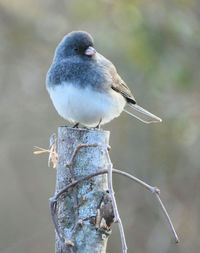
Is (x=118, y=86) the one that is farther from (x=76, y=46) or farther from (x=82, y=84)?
(x=82, y=84)

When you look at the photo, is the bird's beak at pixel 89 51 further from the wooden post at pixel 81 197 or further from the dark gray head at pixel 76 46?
the wooden post at pixel 81 197

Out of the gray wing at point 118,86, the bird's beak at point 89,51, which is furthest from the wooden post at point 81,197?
the gray wing at point 118,86

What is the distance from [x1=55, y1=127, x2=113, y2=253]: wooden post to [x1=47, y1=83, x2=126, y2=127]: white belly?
3.64ft

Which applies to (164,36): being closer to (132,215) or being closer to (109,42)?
(109,42)

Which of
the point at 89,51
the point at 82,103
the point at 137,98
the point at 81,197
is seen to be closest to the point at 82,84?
the point at 82,103

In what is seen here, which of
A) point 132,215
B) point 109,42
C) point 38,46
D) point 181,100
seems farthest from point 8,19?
point 132,215

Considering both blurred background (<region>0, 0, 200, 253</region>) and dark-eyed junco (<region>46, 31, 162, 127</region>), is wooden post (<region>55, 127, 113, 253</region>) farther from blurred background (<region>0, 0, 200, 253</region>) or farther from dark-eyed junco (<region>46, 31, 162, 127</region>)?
blurred background (<region>0, 0, 200, 253</region>)

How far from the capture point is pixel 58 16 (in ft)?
18.4

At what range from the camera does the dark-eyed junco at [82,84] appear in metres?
2.88

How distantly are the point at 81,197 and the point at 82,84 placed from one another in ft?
4.27

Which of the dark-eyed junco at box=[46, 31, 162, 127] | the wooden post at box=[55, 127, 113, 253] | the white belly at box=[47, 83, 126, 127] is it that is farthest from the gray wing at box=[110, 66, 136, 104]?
the wooden post at box=[55, 127, 113, 253]

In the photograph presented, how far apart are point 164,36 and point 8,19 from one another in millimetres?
1759

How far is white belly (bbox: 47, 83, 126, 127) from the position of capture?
9.41ft

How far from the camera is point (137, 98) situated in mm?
5566
